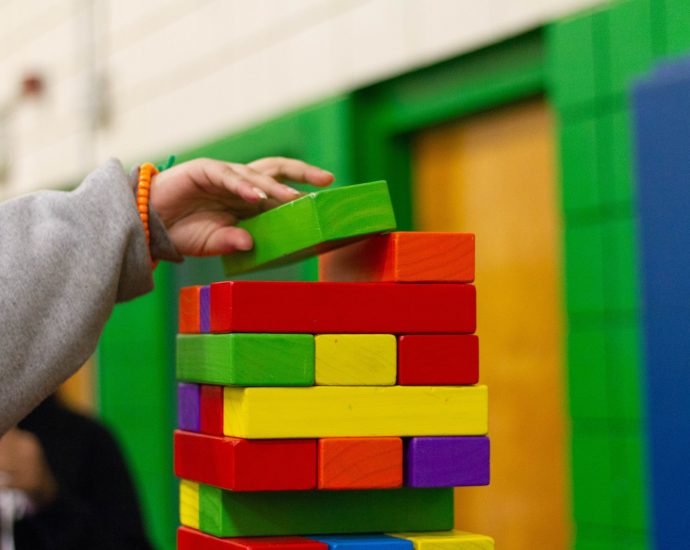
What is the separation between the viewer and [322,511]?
115cm

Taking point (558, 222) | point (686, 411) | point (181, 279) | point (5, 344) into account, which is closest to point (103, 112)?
point (181, 279)

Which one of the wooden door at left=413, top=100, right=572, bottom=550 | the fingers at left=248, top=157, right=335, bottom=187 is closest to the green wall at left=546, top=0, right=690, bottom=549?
the wooden door at left=413, top=100, right=572, bottom=550

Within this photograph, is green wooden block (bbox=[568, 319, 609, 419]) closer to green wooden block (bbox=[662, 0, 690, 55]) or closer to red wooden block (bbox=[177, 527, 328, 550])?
green wooden block (bbox=[662, 0, 690, 55])

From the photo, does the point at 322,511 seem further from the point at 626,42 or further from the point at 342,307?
the point at 626,42

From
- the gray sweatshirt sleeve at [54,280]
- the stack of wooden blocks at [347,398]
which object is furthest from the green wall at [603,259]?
the gray sweatshirt sleeve at [54,280]

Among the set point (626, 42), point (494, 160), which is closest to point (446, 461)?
point (626, 42)

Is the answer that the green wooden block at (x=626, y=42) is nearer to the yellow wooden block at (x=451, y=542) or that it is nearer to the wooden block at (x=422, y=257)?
the wooden block at (x=422, y=257)

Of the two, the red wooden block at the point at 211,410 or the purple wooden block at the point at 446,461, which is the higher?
the red wooden block at the point at 211,410

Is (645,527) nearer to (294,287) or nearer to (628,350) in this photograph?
(628,350)

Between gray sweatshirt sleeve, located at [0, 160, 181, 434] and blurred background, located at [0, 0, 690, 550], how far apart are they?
1.12 meters

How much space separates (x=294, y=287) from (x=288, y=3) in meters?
2.46

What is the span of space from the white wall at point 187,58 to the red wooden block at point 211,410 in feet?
4.99

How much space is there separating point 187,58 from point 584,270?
6.43 feet

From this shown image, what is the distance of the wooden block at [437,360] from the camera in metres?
1.15
